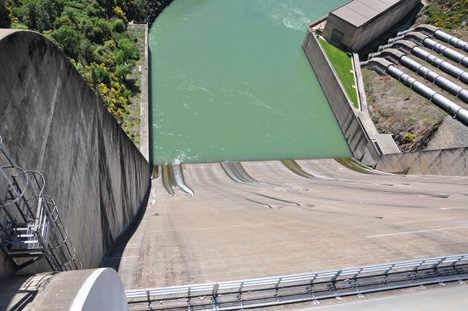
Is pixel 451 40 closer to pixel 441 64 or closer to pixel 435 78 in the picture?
pixel 441 64

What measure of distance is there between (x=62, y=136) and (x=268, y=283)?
6859 mm

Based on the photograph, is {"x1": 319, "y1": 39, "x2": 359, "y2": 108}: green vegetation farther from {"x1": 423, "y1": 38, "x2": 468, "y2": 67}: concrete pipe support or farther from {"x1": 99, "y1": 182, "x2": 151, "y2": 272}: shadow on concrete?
{"x1": 99, "y1": 182, "x2": 151, "y2": 272}: shadow on concrete

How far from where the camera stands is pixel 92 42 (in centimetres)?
A: 3167

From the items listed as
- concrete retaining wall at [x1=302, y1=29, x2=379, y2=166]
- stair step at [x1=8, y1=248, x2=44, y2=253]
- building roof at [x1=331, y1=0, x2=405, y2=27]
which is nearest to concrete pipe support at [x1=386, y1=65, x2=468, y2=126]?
concrete retaining wall at [x1=302, y1=29, x2=379, y2=166]

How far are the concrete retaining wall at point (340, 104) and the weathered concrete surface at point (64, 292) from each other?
86.7 ft

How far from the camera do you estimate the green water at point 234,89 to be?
29.5 meters

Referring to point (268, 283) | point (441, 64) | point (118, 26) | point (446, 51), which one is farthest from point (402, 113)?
point (118, 26)

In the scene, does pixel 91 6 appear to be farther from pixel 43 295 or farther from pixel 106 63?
pixel 43 295

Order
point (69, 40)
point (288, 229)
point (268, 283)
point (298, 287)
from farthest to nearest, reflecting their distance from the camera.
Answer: point (69, 40), point (288, 229), point (298, 287), point (268, 283)

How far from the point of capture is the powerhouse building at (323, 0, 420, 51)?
36.8m

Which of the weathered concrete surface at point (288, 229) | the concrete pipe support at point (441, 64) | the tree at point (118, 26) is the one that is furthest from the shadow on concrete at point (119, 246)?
the concrete pipe support at point (441, 64)

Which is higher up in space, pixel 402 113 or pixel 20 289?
pixel 20 289

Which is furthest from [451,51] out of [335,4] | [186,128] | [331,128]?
[186,128]

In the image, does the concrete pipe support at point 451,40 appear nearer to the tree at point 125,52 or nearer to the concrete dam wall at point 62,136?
the tree at point 125,52
